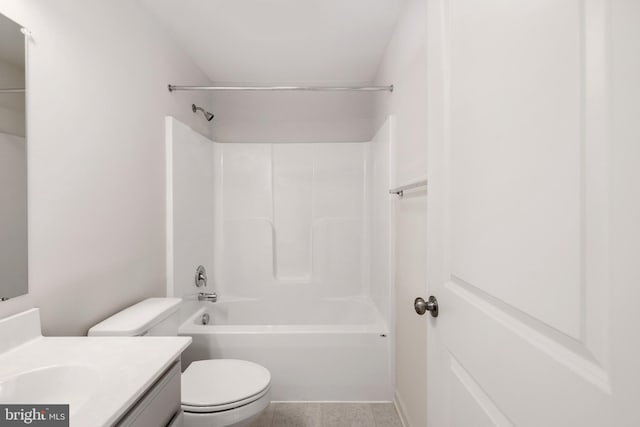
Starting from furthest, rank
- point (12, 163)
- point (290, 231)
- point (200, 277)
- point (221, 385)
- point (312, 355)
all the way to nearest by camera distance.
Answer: point (290, 231) < point (200, 277) < point (312, 355) < point (221, 385) < point (12, 163)

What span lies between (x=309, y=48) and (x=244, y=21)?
529mm

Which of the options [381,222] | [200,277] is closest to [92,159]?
[200,277]

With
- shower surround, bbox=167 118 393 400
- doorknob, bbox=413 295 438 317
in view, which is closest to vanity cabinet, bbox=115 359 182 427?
doorknob, bbox=413 295 438 317

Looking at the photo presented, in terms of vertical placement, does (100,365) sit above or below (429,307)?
below

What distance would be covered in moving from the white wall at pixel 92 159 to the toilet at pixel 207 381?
0.43 ft

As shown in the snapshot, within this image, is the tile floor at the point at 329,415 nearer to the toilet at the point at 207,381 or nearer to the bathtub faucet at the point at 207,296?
the toilet at the point at 207,381

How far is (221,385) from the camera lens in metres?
1.67

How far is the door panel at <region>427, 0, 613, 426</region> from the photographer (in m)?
0.46

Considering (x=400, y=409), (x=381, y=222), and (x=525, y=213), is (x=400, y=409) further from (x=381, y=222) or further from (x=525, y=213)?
(x=525, y=213)

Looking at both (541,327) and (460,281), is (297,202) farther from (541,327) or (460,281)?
(541,327)

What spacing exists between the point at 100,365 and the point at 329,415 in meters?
1.56

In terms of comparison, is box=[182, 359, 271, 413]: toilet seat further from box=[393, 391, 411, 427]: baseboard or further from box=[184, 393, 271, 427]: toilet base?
box=[393, 391, 411, 427]: baseboard

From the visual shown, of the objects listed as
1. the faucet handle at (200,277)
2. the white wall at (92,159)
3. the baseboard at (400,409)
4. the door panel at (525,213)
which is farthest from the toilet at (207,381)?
the door panel at (525,213)

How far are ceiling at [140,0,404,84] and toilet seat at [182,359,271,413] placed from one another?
1.97 m
